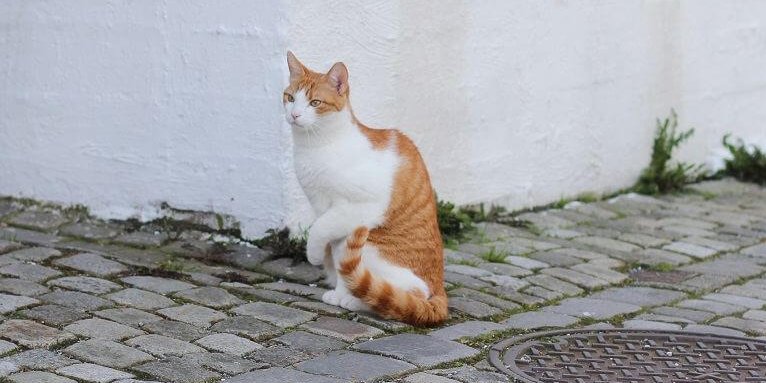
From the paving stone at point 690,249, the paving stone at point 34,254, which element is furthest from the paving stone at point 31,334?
the paving stone at point 690,249

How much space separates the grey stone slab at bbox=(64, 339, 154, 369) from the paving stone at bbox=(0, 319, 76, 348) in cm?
8

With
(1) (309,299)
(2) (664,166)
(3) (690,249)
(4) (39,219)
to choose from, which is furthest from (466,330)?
(2) (664,166)

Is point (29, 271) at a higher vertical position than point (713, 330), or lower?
higher

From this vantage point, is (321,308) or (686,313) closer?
(321,308)

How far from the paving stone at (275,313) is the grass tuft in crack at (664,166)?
150 inches

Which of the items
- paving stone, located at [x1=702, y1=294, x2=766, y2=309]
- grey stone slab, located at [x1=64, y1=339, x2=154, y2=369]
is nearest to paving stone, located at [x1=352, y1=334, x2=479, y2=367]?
grey stone slab, located at [x1=64, y1=339, x2=154, y2=369]

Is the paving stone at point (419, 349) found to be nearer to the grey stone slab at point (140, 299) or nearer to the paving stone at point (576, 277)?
the grey stone slab at point (140, 299)

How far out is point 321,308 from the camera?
516 cm

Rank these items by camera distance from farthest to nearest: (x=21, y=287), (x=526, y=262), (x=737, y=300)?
1. (x=526, y=262)
2. (x=737, y=300)
3. (x=21, y=287)

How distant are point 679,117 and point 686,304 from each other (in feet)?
9.92

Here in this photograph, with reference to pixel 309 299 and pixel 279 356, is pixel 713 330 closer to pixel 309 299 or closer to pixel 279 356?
pixel 309 299

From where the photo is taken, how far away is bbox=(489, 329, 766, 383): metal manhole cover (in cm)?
457

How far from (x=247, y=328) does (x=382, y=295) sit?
54cm

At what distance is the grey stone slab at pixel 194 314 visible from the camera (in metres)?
4.86
